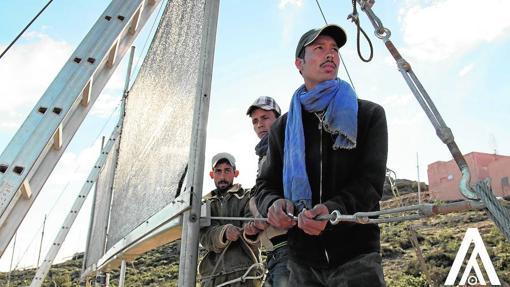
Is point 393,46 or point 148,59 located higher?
point 148,59

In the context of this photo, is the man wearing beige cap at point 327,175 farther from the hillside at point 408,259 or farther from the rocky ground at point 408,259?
the rocky ground at point 408,259

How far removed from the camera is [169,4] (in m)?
3.71

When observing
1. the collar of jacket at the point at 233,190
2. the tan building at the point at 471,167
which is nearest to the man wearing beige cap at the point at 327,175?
the collar of jacket at the point at 233,190

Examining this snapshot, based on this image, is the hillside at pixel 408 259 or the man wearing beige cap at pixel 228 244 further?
the hillside at pixel 408 259

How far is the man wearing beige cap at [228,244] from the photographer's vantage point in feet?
8.88

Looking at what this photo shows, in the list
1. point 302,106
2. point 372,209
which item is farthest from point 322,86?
point 372,209

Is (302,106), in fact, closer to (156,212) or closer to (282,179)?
(282,179)

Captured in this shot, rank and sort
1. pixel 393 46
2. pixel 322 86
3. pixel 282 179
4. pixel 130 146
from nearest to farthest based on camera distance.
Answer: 1. pixel 393 46
2. pixel 322 86
3. pixel 282 179
4. pixel 130 146

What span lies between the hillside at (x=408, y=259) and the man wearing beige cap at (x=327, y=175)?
15.3m

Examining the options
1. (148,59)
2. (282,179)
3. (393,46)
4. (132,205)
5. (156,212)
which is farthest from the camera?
(148,59)

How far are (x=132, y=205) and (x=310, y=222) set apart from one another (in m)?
2.19

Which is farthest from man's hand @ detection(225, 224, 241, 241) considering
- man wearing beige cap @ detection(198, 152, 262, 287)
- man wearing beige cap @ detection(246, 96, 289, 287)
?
man wearing beige cap @ detection(246, 96, 289, 287)

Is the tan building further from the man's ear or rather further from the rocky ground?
the man's ear

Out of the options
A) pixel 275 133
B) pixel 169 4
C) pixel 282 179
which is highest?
→ pixel 169 4
